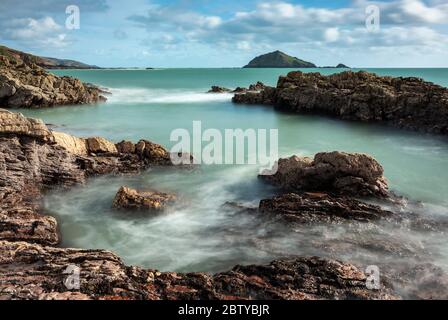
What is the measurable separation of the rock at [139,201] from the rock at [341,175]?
5390mm

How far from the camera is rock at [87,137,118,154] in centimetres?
2048

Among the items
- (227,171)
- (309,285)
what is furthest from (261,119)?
(309,285)

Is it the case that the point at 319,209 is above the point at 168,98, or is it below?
below

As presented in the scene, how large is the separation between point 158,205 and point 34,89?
37.6m

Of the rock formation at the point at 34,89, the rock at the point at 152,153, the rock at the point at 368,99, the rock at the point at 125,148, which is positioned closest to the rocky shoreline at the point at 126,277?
the rock at the point at 125,148

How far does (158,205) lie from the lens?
1527cm

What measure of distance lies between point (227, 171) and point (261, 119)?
20.7 m

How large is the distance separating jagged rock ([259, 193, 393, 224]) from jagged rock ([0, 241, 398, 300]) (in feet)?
11.7

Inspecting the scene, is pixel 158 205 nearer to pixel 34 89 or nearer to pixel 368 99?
pixel 368 99

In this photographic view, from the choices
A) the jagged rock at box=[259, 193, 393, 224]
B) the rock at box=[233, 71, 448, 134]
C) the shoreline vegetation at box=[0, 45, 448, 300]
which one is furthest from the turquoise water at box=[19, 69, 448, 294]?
the rock at box=[233, 71, 448, 134]

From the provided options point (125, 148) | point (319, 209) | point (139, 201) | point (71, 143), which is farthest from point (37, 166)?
point (319, 209)

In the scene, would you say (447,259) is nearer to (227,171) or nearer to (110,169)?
(227,171)

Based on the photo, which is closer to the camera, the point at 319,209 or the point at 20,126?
the point at 319,209

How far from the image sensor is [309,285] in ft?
31.2
